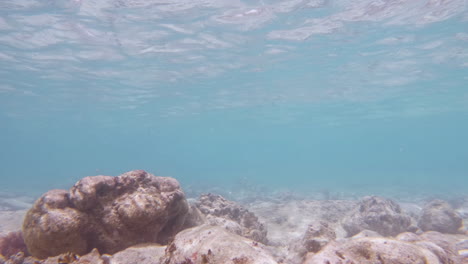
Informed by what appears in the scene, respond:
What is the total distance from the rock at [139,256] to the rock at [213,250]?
1.33 ft

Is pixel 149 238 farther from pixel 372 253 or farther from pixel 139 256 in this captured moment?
pixel 372 253

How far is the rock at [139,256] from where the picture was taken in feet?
9.96

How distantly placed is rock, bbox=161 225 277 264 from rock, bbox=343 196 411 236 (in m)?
6.89

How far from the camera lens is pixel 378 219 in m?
8.12

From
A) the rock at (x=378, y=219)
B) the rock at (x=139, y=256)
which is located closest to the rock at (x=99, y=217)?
the rock at (x=139, y=256)

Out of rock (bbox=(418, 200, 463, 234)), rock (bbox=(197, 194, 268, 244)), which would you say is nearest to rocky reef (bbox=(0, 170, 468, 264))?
rock (bbox=(197, 194, 268, 244))

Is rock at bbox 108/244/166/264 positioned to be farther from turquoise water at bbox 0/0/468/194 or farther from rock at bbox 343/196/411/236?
turquoise water at bbox 0/0/468/194

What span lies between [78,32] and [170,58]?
6.64m

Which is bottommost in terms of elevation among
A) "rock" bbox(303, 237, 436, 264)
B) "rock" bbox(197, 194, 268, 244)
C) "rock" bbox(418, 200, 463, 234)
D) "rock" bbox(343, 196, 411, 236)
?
"rock" bbox(418, 200, 463, 234)

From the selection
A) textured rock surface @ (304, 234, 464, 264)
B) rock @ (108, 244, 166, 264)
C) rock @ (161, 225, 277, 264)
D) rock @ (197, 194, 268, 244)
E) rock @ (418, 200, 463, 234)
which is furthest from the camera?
rock @ (418, 200, 463, 234)

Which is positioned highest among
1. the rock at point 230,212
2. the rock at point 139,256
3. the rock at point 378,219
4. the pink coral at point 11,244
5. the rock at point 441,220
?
the rock at point 139,256

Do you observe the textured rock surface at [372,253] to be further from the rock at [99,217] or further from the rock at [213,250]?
the rock at [99,217]

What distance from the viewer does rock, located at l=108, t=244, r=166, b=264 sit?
3035 mm

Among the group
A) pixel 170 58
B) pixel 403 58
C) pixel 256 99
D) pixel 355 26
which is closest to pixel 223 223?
pixel 355 26
